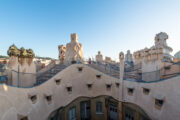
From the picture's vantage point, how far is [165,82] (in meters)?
7.03

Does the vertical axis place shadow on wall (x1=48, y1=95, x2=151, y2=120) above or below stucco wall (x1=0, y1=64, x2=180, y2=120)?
below

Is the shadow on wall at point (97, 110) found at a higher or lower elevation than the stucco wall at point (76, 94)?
lower

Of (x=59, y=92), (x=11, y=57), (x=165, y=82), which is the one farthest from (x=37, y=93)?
(x=165, y=82)

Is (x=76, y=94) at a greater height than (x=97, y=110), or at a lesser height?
greater

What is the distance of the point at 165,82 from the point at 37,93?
1260 cm

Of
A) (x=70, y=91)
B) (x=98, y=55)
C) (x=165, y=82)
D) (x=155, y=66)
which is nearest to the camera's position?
(x=165, y=82)

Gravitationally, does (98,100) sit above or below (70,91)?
below

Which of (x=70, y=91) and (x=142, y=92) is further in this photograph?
(x=70, y=91)

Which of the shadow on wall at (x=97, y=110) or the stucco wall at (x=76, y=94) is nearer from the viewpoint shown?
the stucco wall at (x=76, y=94)

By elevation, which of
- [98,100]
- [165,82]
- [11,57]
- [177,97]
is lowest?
[98,100]

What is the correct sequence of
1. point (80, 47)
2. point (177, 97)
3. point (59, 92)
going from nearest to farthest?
1. point (177, 97)
2. point (59, 92)
3. point (80, 47)

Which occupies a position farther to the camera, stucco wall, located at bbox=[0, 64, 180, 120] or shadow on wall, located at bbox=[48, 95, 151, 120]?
shadow on wall, located at bbox=[48, 95, 151, 120]

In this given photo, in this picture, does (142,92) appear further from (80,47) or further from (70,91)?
(80,47)

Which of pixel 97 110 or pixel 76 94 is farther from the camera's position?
pixel 97 110
